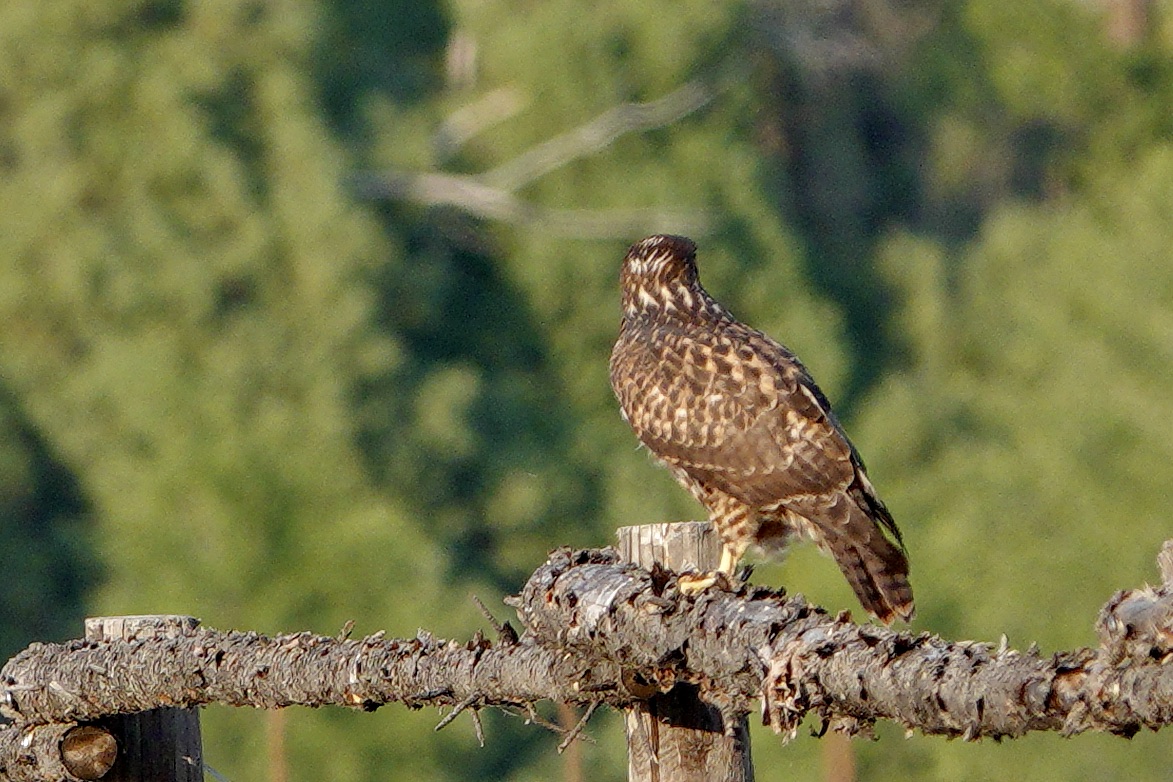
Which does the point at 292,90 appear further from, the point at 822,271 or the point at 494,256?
the point at 822,271

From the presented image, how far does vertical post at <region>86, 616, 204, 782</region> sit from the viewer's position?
466 centimetres

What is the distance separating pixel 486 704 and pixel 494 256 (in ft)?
86.2

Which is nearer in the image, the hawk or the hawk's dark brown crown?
the hawk

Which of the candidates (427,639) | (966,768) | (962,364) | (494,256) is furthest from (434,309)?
(427,639)

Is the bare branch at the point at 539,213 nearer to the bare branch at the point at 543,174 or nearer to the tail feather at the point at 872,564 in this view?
the bare branch at the point at 543,174

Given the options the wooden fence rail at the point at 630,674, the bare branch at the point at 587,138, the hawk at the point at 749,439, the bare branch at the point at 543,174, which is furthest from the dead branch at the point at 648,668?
the bare branch at the point at 587,138

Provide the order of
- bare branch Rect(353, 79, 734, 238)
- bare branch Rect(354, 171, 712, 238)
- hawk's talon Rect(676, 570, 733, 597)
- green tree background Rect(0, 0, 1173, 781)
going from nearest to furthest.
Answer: hawk's talon Rect(676, 570, 733, 597), green tree background Rect(0, 0, 1173, 781), bare branch Rect(354, 171, 712, 238), bare branch Rect(353, 79, 734, 238)

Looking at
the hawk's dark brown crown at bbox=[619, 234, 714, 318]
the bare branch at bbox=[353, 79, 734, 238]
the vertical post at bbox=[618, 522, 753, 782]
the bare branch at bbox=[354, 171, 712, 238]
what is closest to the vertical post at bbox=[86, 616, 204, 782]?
the vertical post at bbox=[618, 522, 753, 782]

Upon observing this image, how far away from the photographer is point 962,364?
34594mm

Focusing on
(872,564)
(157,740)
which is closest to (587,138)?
(872,564)

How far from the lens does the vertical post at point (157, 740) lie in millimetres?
4656

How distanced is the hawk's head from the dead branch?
2.04 m

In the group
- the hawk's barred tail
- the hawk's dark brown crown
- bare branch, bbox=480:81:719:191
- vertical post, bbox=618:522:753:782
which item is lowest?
vertical post, bbox=618:522:753:782

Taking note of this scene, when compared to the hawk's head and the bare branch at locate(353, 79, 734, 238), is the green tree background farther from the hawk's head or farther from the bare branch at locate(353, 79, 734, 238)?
the hawk's head
